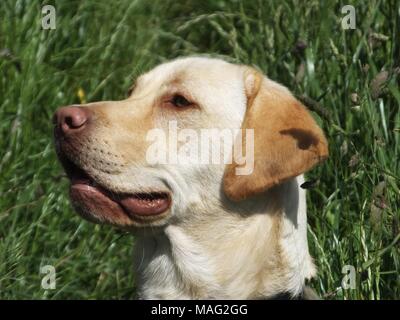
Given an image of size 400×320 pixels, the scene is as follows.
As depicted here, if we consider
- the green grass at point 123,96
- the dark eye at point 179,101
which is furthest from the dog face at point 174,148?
the green grass at point 123,96

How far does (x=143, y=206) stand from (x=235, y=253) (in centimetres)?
44

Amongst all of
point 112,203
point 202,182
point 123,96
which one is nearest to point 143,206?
point 112,203

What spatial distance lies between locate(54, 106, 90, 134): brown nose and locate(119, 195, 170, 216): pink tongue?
1.17ft

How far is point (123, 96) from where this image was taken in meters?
6.66

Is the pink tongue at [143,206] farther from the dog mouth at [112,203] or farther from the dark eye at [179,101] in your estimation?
the dark eye at [179,101]

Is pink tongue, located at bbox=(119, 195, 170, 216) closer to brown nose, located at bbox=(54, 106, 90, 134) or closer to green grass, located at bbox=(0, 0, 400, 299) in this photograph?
brown nose, located at bbox=(54, 106, 90, 134)

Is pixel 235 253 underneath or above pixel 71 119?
underneath

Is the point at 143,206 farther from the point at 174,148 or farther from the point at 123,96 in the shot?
the point at 123,96

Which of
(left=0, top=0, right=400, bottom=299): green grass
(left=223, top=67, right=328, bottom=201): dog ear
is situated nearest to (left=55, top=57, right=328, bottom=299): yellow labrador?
(left=223, top=67, right=328, bottom=201): dog ear

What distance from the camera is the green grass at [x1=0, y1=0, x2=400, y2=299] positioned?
4.95m

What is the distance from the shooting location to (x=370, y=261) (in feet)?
14.7

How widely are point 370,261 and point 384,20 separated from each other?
191cm

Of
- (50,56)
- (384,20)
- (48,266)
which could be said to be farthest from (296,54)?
(48,266)

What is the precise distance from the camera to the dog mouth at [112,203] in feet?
14.3
